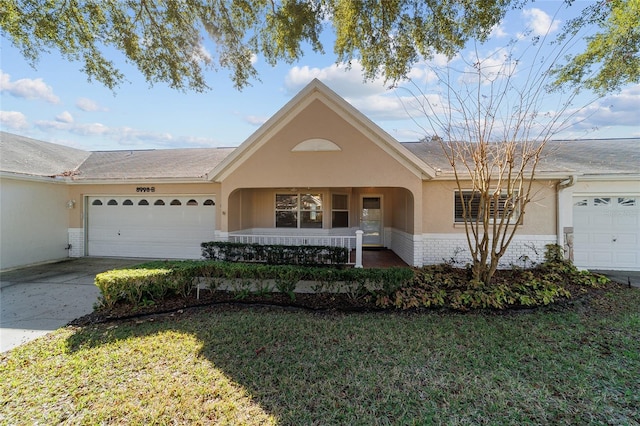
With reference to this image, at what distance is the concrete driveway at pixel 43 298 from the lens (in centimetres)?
568

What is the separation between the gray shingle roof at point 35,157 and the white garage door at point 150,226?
208 cm

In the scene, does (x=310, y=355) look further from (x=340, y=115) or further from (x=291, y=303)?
(x=340, y=115)

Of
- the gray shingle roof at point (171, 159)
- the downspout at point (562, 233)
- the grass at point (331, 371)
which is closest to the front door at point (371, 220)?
the gray shingle roof at point (171, 159)

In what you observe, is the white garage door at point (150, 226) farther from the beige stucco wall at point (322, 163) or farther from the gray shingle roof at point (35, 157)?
the beige stucco wall at point (322, 163)

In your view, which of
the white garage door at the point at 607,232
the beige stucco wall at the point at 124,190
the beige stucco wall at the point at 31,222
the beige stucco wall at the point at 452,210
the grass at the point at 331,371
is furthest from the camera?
the beige stucco wall at the point at 124,190

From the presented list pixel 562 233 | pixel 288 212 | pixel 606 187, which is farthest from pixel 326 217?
pixel 606 187

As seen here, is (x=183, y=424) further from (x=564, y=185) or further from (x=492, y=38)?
(x=564, y=185)

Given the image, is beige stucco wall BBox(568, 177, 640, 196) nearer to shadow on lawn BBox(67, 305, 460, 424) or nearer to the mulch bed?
the mulch bed

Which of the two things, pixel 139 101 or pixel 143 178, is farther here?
pixel 143 178

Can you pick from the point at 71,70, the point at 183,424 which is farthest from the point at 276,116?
the point at 183,424

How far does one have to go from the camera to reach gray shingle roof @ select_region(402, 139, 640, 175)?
31.9 ft

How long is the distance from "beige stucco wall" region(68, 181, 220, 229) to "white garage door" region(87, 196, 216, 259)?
0.84 feet

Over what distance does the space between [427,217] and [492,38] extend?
536 cm

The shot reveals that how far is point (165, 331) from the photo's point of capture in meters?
5.53
